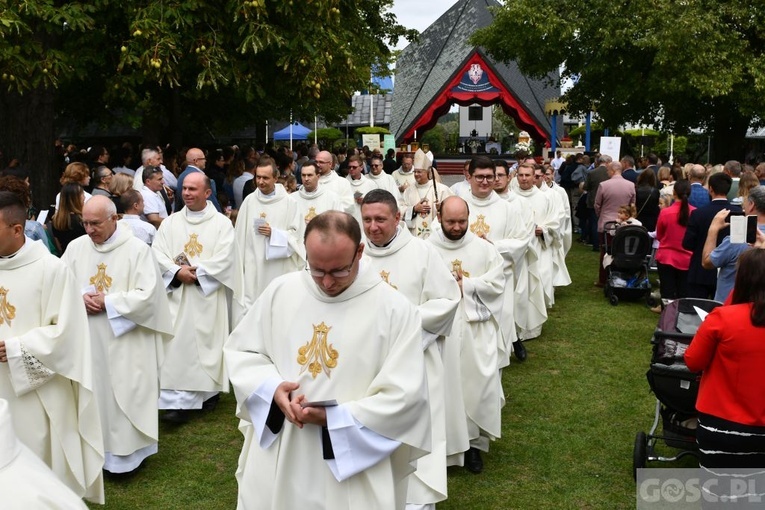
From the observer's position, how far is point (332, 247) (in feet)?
12.0

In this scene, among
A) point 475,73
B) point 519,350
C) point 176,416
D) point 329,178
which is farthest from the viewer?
point 475,73

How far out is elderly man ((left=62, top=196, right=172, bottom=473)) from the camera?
6.42m

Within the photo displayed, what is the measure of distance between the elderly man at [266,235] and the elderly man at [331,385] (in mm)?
5497

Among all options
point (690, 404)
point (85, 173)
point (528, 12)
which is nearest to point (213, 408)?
point (85, 173)

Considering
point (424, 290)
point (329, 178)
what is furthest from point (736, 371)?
point (329, 178)

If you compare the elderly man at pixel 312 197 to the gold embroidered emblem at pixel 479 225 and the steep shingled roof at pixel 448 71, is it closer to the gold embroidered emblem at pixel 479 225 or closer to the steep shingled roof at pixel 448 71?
the gold embroidered emblem at pixel 479 225

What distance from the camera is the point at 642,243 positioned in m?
12.8

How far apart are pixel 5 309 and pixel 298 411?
7.91 feet

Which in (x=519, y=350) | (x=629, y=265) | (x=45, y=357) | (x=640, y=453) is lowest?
(x=519, y=350)

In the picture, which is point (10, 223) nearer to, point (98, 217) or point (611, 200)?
point (98, 217)

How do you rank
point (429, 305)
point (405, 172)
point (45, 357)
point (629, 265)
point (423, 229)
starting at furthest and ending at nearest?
point (405, 172) → point (629, 265) → point (423, 229) → point (429, 305) → point (45, 357)

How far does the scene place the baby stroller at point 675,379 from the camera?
5.83 m

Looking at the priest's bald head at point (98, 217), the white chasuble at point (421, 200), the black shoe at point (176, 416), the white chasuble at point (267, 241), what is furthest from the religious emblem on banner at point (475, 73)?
the priest's bald head at point (98, 217)

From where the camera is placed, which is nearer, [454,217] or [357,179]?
[454,217]
